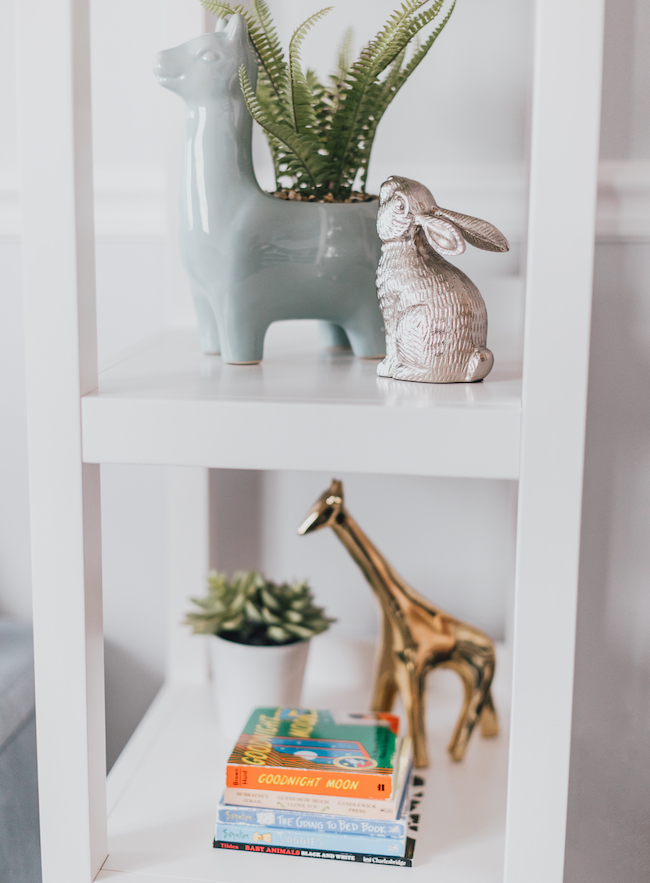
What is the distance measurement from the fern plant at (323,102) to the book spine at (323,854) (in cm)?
54

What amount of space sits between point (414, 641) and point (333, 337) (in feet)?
1.01

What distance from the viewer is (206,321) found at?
0.69 metres

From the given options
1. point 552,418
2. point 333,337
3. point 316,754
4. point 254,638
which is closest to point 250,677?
point 254,638

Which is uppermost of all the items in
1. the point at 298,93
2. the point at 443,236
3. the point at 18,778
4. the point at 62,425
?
the point at 298,93

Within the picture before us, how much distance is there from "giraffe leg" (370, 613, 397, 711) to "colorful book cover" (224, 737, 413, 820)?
16 cm

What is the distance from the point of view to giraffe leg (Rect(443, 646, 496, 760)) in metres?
0.77

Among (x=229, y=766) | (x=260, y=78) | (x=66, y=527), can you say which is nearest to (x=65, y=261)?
(x=66, y=527)

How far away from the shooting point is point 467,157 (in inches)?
34.7

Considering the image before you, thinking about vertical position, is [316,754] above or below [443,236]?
below

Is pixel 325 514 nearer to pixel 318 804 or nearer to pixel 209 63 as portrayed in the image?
pixel 318 804

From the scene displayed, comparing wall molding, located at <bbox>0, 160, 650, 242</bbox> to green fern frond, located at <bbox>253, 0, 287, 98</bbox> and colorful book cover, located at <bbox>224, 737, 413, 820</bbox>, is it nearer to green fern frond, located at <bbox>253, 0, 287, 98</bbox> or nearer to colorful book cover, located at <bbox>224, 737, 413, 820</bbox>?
green fern frond, located at <bbox>253, 0, 287, 98</bbox>

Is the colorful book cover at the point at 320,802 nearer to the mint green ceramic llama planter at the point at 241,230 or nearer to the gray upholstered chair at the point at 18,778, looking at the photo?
the gray upholstered chair at the point at 18,778

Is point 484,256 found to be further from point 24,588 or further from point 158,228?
point 24,588

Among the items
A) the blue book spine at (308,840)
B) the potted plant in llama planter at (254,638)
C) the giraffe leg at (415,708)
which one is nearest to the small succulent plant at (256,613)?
the potted plant in llama planter at (254,638)
